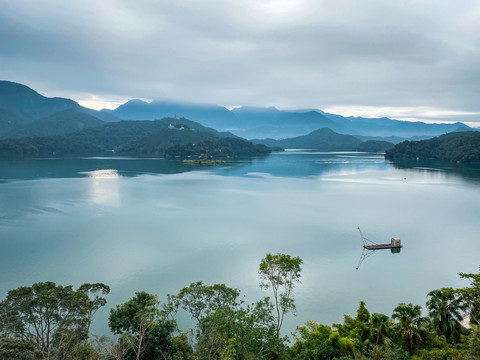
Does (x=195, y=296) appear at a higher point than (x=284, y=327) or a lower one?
higher

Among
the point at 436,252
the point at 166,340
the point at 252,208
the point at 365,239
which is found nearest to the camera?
the point at 166,340

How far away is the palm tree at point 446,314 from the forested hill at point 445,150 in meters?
148

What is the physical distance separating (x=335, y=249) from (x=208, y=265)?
46.7 ft

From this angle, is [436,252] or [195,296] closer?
[195,296]

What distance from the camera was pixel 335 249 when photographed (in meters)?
34.0

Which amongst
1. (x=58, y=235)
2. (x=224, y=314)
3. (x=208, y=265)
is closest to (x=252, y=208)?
(x=208, y=265)

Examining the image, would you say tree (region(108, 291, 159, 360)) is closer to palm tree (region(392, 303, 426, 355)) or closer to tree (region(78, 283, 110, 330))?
tree (region(78, 283, 110, 330))

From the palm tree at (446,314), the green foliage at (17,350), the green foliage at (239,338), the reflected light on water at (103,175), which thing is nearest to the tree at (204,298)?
the green foliage at (239,338)

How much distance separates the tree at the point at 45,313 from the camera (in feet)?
50.6

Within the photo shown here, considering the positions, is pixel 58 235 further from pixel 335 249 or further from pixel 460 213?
pixel 460 213

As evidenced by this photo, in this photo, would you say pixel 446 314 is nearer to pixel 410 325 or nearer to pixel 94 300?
pixel 410 325

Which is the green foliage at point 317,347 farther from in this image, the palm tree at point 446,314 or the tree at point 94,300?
the tree at point 94,300

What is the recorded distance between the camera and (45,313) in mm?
16297

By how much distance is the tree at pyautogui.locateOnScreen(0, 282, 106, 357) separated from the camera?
1541 cm
